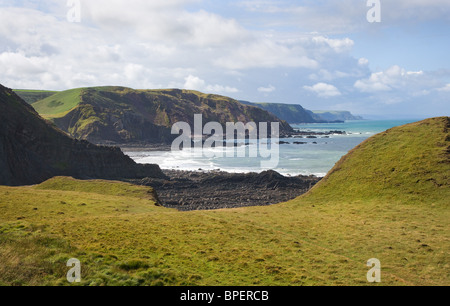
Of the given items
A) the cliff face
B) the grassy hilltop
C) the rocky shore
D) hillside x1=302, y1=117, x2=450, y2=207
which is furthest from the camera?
the cliff face

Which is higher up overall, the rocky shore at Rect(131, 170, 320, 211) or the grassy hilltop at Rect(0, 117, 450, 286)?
the grassy hilltop at Rect(0, 117, 450, 286)

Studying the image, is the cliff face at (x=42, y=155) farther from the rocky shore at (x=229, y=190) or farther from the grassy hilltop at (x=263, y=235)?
the grassy hilltop at (x=263, y=235)

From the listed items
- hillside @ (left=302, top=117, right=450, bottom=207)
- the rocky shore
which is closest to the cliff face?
the rocky shore

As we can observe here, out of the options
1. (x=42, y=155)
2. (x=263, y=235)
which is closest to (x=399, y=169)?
(x=263, y=235)

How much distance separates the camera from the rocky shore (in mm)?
68312

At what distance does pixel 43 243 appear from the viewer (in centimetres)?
2330

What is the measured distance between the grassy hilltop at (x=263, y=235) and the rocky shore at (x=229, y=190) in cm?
1769

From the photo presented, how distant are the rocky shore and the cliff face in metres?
8.05

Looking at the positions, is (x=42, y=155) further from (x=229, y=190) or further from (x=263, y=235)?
(x=263, y=235)

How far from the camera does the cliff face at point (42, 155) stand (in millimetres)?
72500

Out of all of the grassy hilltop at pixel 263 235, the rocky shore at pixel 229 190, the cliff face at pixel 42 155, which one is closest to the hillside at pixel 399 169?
the grassy hilltop at pixel 263 235

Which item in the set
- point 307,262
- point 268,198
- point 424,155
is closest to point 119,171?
point 268,198

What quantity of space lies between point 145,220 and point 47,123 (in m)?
65.0

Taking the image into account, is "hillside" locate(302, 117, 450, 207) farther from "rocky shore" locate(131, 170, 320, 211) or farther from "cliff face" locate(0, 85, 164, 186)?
"cliff face" locate(0, 85, 164, 186)
